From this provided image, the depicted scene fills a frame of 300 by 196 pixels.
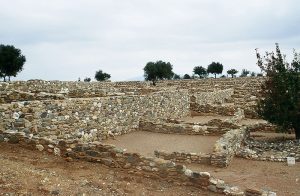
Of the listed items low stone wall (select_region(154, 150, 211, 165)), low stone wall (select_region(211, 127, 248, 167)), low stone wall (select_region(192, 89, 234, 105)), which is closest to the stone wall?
low stone wall (select_region(154, 150, 211, 165))

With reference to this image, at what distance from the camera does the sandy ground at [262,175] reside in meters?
11.0

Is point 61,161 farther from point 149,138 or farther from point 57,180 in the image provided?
point 149,138

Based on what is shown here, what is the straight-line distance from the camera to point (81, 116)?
1478 cm

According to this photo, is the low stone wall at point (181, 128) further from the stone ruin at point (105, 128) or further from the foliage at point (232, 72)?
the foliage at point (232, 72)

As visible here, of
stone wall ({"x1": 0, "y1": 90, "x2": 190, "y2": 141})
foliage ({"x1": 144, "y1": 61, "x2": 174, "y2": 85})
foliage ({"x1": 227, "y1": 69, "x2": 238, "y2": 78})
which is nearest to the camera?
stone wall ({"x1": 0, "y1": 90, "x2": 190, "y2": 141})

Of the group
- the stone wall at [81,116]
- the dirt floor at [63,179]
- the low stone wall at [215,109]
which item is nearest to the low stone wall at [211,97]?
the low stone wall at [215,109]

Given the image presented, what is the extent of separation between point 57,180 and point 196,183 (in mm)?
3598

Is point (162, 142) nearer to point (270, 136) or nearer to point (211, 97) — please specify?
point (270, 136)

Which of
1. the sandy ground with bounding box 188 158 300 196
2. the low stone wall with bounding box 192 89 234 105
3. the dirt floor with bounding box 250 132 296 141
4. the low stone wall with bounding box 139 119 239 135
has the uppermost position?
the low stone wall with bounding box 192 89 234 105

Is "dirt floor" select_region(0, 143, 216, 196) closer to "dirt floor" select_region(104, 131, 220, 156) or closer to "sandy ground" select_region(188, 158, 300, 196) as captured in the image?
"sandy ground" select_region(188, 158, 300, 196)

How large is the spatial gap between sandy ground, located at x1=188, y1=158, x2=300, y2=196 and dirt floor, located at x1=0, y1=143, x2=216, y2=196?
258cm

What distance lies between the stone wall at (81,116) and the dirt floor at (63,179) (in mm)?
1412

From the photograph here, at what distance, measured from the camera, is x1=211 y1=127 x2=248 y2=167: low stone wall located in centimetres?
→ 1326

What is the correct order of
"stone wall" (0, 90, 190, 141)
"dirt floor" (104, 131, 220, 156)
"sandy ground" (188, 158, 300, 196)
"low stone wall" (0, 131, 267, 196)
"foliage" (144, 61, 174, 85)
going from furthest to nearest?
1. "foliage" (144, 61, 174, 85)
2. "dirt floor" (104, 131, 220, 156)
3. "stone wall" (0, 90, 190, 141)
4. "sandy ground" (188, 158, 300, 196)
5. "low stone wall" (0, 131, 267, 196)
